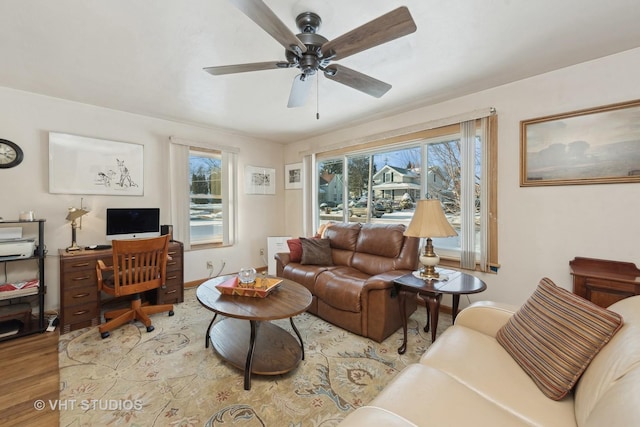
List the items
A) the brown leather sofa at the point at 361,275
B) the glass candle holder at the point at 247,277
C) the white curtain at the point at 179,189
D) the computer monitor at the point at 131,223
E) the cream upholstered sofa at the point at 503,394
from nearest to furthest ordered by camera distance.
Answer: the cream upholstered sofa at the point at 503,394
the glass candle holder at the point at 247,277
the brown leather sofa at the point at 361,275
the computer monitor at the point at 131,223
the white curtain at the point at 179,189

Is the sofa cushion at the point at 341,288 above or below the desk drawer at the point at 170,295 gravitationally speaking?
above

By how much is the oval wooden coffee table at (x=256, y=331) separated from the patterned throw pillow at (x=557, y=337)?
1249 mm

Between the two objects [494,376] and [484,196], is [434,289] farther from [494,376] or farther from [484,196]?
[484,196]

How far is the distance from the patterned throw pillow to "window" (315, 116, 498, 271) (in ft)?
4.96

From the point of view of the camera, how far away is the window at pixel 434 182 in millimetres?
2740

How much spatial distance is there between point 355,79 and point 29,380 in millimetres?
3165

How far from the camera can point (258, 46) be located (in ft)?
6.42

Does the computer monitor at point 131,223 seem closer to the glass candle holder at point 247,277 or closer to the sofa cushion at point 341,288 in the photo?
the glass candle holder at point 247,277

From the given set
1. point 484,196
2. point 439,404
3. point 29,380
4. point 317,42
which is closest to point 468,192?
point 484,196

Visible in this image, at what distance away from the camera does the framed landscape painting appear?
206 centimetres

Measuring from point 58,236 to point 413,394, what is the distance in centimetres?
390

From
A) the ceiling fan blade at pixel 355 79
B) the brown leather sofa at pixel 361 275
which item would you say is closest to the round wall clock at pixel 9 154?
the brown leather sofa at pixel 361 275

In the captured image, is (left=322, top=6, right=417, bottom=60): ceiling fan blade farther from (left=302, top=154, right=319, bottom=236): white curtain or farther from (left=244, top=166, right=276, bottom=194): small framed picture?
(left=244, top=166, right=276, bottom=194): small framed picture

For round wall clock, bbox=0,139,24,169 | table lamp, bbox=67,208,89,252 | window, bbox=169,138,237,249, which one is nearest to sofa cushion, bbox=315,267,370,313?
window, bbox=169,138,237,249
